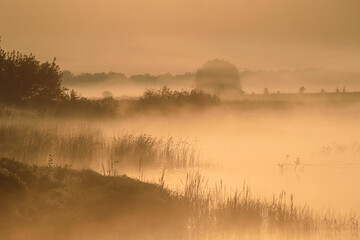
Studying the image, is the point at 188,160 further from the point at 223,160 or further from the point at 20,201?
the point at 20,201

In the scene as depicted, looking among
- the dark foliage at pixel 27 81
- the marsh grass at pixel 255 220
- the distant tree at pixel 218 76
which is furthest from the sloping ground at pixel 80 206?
the distant tree at pixel 218 76

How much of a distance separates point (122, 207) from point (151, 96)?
43295 mm

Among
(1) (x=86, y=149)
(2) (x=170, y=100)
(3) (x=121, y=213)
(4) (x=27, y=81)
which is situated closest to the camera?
(3) (x=121, y=213)

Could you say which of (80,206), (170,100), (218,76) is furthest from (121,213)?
(218,76)

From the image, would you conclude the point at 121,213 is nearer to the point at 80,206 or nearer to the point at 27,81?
the point at 80,206

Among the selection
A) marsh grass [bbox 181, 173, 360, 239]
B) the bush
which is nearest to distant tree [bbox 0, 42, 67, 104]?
the bush

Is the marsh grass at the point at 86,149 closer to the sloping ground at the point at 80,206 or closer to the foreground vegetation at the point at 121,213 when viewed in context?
the foreground vegetation at the point at 121,213

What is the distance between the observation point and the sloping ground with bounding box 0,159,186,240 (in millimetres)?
14500

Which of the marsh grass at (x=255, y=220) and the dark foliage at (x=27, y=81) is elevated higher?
the dark foliage at (x=27, y=81)

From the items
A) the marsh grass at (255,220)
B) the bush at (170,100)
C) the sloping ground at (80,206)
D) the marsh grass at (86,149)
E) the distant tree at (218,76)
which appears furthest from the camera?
the distant tree at (218,76)

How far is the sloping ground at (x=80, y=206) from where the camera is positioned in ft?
47.6

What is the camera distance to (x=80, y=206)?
1532cm

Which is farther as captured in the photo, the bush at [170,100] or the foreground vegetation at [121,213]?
the bush at [170,100]

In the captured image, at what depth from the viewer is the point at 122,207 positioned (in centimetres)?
1580
